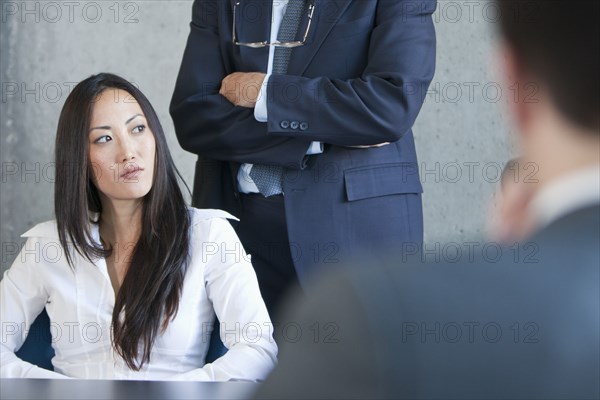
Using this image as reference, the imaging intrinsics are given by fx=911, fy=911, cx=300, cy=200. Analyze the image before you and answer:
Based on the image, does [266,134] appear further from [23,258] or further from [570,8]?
[570,8]

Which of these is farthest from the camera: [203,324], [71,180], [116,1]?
[116,1]

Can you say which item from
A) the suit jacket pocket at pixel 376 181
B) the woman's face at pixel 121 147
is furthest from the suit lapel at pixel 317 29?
the woman's face at pixel 121 147

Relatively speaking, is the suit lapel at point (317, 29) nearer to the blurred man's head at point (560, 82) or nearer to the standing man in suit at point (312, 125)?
the standing man in suit at point (312, 125)

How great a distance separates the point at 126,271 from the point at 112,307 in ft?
0.34

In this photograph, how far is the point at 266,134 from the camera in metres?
2.34

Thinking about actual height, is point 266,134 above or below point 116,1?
below

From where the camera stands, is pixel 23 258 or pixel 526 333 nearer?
pixel 526 333

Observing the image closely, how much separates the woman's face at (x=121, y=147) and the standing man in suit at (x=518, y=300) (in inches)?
66.0

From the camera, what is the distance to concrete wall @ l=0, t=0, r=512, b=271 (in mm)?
3947

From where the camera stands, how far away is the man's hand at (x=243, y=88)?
2.35 meters

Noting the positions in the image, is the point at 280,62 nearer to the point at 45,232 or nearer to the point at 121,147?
the point at 121,147

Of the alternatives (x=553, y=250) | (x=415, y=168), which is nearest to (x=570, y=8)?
(x=553, y=250)

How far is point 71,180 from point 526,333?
1.83 metres

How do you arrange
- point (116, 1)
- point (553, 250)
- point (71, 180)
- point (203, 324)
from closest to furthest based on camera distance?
point (553, 250)
point (203, 324)
point (71, 180)
point (116, 1)
